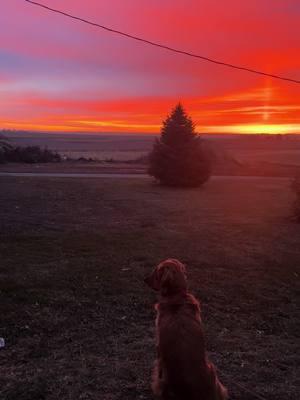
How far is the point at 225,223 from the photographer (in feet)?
50.9

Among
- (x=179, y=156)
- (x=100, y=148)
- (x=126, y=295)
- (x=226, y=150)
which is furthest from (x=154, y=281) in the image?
(x=100, y=148)

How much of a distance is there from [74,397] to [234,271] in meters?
5.39

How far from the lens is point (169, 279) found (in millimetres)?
4719

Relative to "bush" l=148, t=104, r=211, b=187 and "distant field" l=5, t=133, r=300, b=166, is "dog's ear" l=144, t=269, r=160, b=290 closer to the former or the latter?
"bush" l=148, t=104, r=211, b=187

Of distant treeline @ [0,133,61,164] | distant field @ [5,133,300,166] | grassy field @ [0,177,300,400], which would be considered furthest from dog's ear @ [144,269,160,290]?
distant field @ [5,133,300,166]

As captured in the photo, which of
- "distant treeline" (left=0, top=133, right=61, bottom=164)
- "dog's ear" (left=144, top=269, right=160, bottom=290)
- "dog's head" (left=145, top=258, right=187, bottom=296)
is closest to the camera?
"dog's head" (left=145, top=258, right=187, bottom=296)

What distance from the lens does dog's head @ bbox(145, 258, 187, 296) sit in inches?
185

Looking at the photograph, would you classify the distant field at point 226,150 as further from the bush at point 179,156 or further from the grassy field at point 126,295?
the grassy field at point 126,295

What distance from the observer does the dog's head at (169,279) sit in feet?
15.4

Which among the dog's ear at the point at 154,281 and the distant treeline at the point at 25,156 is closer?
the dog's ear at the point at 154,281

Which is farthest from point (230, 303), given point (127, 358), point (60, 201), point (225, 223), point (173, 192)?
point (173, 192)

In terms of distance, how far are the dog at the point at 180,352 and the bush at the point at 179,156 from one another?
22614mm

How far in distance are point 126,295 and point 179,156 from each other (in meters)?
19.8

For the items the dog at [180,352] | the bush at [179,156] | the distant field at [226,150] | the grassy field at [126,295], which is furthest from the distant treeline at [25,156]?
the dog at [180,352]
